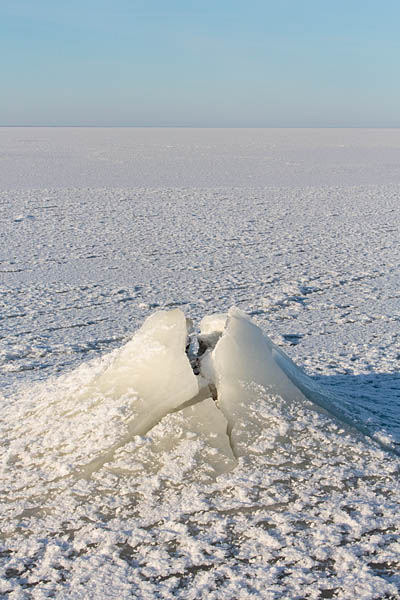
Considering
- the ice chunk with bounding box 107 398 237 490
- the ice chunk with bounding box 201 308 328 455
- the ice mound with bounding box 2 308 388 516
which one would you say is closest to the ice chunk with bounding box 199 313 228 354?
the ice mound with bounding box 2 308 388 516

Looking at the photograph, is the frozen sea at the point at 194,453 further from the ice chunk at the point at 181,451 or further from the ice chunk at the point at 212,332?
the ice chunk at the point at 212,332

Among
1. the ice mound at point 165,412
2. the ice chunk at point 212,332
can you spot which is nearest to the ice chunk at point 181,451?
the ice mound at point 165,412

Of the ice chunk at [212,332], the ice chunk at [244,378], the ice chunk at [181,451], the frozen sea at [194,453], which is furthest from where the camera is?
the ice chunk at [212,332]

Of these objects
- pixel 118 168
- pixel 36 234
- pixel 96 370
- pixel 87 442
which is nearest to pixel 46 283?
pixel 36 234

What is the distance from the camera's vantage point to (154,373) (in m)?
2.30

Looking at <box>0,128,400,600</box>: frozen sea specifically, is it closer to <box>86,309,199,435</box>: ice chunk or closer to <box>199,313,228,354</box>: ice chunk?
<box>86,309,199,435</box>: ice chunk

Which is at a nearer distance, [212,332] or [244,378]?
[244,378]

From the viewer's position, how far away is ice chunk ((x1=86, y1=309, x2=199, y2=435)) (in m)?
2.22

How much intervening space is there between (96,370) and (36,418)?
269mm

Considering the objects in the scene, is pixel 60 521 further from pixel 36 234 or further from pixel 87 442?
pixel 36 234

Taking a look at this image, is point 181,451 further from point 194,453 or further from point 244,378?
point 244,378

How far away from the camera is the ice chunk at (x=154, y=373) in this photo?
7.29 feet

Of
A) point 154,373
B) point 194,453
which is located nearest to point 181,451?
point 194,453

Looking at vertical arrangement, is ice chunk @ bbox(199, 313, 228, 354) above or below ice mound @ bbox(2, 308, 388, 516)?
above
